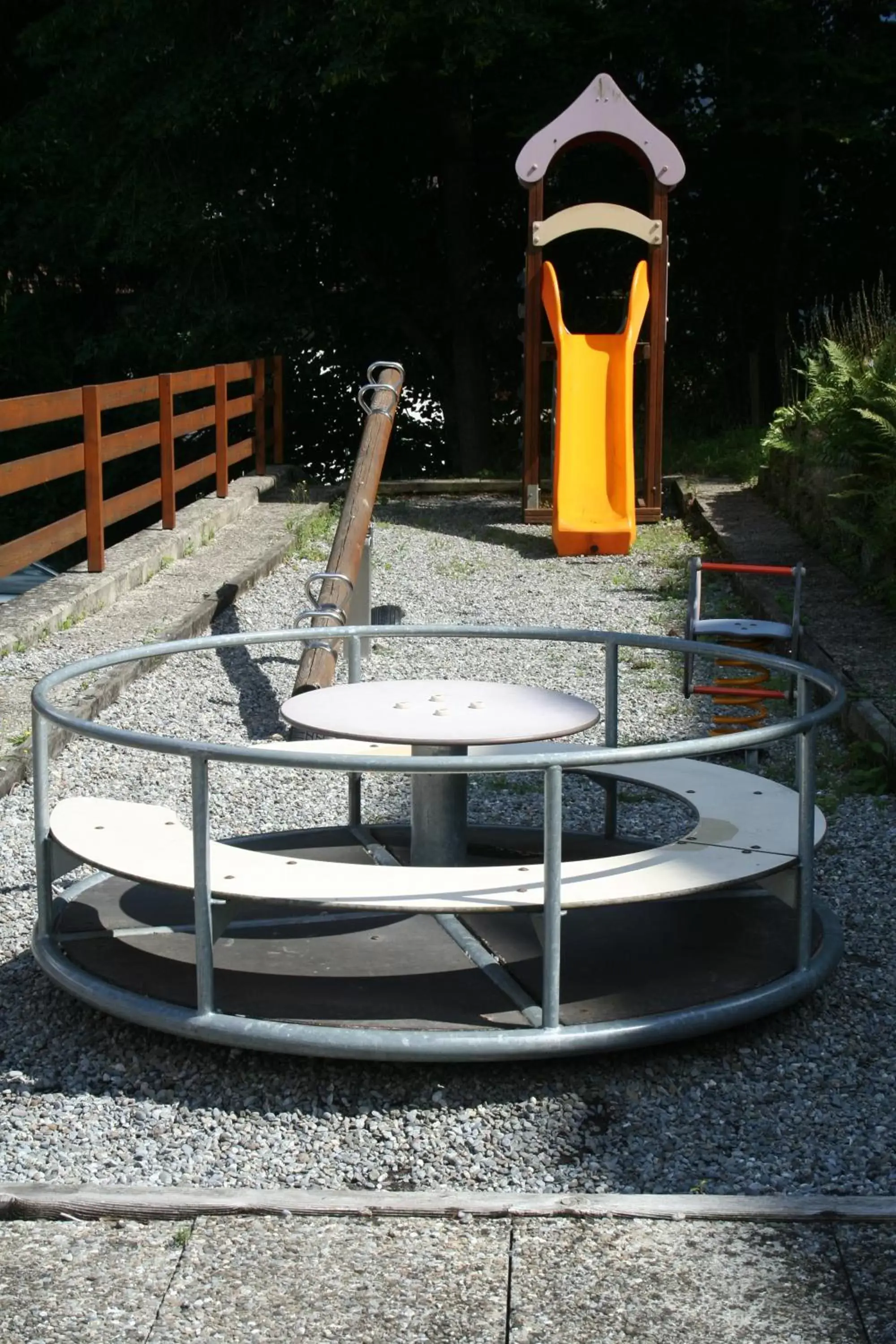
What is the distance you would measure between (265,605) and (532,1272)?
22.9 ft

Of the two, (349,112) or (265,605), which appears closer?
(265,605)

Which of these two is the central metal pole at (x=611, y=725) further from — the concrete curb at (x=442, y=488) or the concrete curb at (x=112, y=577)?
the concrete curb at (x=442, y=488)

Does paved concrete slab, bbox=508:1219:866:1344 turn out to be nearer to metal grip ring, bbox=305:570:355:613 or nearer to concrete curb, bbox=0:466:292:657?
metal grip ring, bbox=305:570:355:613

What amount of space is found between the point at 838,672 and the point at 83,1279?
4863 millimetres

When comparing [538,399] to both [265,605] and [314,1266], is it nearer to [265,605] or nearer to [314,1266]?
[265,605]

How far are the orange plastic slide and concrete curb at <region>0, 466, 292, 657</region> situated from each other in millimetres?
2624

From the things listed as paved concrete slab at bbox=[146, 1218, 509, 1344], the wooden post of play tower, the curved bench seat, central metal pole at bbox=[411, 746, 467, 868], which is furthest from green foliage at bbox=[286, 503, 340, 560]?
paved concrete slab at bbox=[146, 1218, 509, 1344]

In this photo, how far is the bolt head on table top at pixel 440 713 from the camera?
12.8ft

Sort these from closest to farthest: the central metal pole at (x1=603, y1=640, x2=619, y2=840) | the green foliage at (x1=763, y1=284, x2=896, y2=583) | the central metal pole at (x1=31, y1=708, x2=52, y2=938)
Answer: the central metal pole at (x1=31, y1=708, x2=52, y2=938), the central metal pole at (x1=603, y1=640, x2=619, y2=840), the green foliage at (x1=763, y1=284, x2=896, y2=583)

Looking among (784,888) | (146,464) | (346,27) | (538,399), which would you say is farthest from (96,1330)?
(146,464)

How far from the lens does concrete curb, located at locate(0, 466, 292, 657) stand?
764cm

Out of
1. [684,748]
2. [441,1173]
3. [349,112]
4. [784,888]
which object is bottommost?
[441,1173]

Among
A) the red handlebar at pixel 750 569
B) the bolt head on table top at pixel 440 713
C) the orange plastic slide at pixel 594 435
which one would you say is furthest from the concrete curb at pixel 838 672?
the bolt head on table top at pixel 440 713

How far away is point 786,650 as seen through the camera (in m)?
7.46
